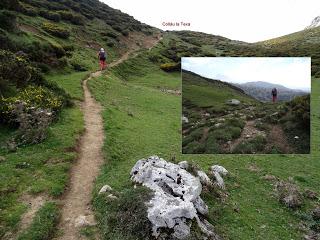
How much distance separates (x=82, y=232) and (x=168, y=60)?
57.4 m

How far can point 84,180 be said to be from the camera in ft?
63.4

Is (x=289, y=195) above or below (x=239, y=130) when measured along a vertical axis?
below

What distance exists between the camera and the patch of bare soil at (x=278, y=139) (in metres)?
14.9

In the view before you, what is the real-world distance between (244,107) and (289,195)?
22.0 ft

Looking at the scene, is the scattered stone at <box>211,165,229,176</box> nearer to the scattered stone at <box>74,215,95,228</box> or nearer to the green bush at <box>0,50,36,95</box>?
the scattered stone at <box>74,215,95,228</box>

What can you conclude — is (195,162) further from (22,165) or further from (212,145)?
(22,165)

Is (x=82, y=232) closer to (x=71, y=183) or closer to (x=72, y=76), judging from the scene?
(x=71, y=183)

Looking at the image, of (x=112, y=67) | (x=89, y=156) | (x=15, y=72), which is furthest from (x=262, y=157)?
(x=112, y=67)

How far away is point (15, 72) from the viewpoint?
28.1 meters

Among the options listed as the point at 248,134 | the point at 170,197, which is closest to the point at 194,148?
the point at 248,134

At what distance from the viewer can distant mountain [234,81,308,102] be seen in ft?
48.6

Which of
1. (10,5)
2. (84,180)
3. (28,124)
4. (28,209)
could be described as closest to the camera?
(28,209)

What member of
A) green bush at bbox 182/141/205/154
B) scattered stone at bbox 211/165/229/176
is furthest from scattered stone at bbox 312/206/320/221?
green bush at bbox 182/141/205/154

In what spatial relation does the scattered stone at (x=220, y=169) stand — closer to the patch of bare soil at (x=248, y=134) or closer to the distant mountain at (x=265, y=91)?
the patch of bare soil at (x=248, y=134)
